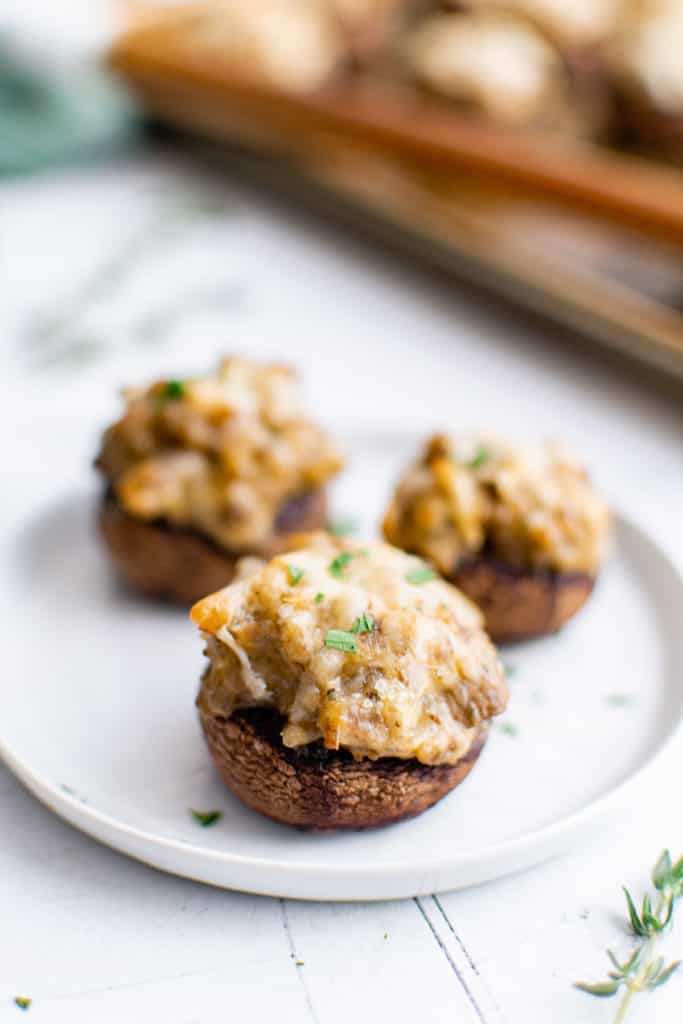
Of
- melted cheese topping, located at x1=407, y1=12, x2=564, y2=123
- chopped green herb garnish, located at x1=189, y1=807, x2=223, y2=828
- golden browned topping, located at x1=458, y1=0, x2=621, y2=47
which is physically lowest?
chopped green herb garnish, located at x1=189, y1=807, x2=223, y2=828

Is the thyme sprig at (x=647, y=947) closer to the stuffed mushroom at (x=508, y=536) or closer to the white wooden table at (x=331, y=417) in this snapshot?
the white wooden table at (x=331, y=417)

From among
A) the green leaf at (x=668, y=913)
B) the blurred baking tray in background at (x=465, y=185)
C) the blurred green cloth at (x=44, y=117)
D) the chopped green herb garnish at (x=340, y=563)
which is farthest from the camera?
the blurred green cloth at (x=44, y=117)

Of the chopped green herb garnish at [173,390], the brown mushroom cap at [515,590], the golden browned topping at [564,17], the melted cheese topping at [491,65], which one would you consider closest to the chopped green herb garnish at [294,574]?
the brown mushroom cap at [515,590]

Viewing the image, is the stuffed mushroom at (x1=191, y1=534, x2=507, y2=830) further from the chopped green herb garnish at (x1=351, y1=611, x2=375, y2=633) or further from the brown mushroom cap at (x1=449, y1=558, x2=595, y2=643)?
the brown mushroom cap at (x1=449, y1=558, x2=595, y2=643)

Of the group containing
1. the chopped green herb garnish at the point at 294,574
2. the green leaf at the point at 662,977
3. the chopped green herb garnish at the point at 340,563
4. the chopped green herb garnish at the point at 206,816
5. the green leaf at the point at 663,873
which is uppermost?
the chopped green herb garnish at the point at 340,563

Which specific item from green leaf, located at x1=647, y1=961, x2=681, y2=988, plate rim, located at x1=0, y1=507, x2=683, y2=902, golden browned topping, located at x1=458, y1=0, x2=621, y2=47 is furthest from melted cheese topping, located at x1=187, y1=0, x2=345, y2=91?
green leaf, located at x1=647, y1=961, x2=681, y2=988

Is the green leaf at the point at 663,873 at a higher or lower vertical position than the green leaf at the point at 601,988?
higher
